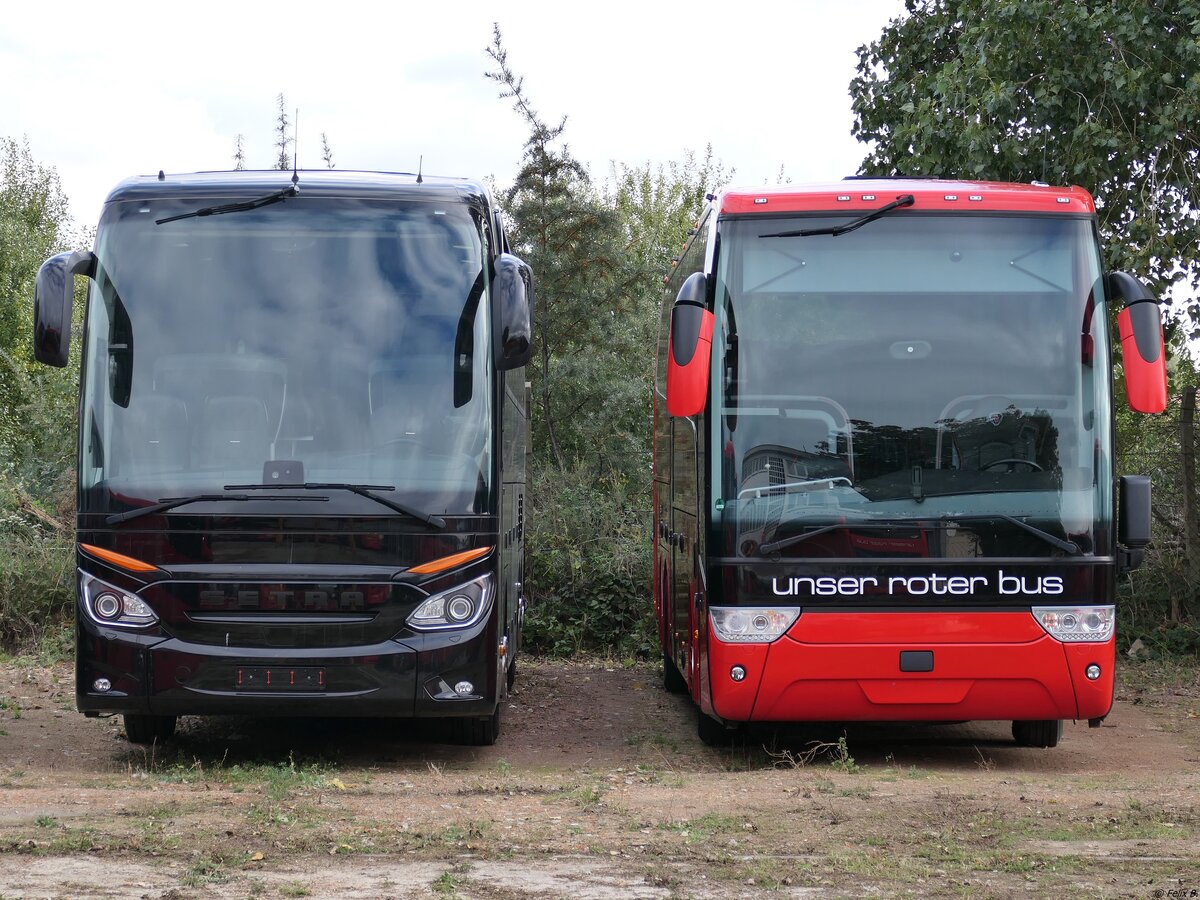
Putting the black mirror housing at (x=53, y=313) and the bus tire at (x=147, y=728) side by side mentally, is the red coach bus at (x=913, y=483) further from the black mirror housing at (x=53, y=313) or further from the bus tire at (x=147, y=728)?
the bus tire at (x=147, y=728)

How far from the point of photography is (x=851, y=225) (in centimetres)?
852

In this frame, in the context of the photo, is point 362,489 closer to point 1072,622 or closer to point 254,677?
point 254,677

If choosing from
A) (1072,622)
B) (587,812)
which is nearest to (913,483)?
(1072,622)

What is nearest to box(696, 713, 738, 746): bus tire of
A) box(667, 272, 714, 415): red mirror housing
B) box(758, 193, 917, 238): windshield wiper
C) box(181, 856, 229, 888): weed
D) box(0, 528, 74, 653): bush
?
box(667, 272, 714, 415): red mirror housing

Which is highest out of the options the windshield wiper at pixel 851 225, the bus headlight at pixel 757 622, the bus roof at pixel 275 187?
the bus roof at pixel 275 187

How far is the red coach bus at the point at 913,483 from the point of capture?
26.7ft

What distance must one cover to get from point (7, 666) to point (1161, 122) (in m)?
12.0

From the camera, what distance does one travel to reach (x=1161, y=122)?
13281 mm

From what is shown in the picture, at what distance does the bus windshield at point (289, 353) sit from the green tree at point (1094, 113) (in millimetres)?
7638

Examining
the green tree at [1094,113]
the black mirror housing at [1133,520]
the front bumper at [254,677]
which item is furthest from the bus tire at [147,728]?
the green tree at [1094,113]

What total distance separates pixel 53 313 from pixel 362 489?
76.3 inches

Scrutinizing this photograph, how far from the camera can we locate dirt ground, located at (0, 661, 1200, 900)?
5.31 m

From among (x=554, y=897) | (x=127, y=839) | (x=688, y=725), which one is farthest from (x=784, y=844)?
(x=688, y=725)

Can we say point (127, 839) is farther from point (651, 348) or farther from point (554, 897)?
point (651, 348)
